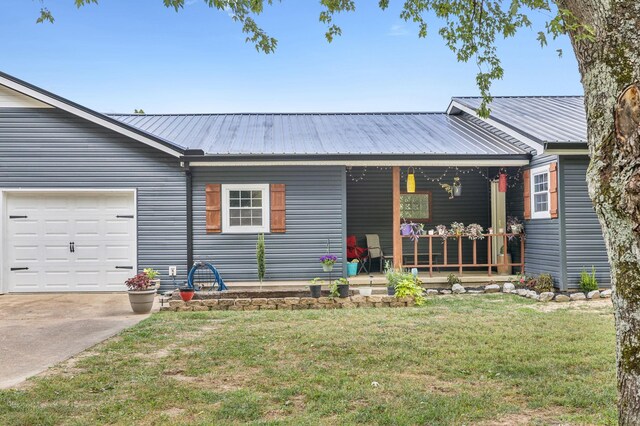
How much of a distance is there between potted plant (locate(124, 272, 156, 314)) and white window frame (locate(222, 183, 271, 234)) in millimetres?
2377

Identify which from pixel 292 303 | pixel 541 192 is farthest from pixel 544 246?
pixel 292 303

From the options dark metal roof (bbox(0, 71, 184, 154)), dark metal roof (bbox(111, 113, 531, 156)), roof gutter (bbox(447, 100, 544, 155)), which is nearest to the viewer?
roof gutter (bbox(447, 100, 544, 155))

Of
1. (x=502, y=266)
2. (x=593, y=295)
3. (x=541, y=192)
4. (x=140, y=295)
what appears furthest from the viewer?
(x=502, y=266)

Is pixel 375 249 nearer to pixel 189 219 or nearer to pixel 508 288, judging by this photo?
pixel 508 288

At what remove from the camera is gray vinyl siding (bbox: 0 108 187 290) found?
10.5 metres

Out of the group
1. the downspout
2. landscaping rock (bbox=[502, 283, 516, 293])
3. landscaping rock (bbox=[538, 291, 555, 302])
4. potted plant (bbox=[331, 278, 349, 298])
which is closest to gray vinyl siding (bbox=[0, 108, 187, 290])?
the downspout

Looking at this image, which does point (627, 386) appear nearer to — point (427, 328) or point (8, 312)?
point (427, 328)

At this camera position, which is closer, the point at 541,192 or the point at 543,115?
the point at 541,192

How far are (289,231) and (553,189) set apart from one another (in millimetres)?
4941

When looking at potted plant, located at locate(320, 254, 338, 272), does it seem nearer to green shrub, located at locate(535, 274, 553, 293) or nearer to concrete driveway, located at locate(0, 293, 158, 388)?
concrete driveway, located at locate(0, 293, 158, 388)

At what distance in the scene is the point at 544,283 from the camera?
32.3 ft

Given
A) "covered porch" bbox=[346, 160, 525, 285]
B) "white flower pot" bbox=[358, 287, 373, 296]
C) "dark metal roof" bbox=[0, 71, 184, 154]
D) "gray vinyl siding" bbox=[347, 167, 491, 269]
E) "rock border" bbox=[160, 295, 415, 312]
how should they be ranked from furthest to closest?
1. "gray vinyl siding" bbox=[347, 167, 491, 269]
2. "covered porch" bbox=[346, 160, 525, 285]
3. "dark metal roof" bbox=[0, 71, 184, 154]
4. "white flower pot" bbox=[358, 287, 373, 296]
5. "rock border" bbox=[160, 295, 415, 312]

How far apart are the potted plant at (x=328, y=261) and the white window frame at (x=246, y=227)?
1.22m

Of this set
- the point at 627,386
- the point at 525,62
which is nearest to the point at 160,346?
the point at 627,386
